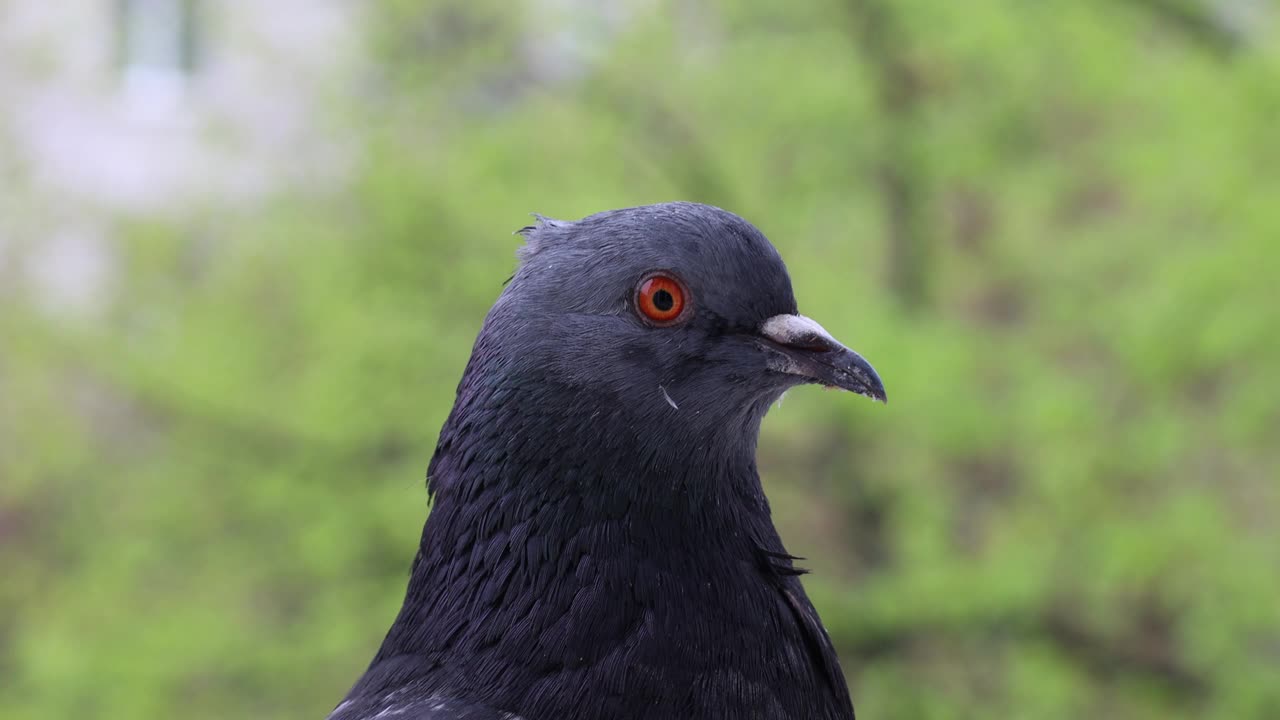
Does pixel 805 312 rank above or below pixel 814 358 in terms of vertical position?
above

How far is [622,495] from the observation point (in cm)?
251

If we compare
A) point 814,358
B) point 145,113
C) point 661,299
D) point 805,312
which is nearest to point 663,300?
point 661,299

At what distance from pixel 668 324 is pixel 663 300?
48 mm

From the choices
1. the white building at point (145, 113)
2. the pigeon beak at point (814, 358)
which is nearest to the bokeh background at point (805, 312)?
the white building at point (145, 113)

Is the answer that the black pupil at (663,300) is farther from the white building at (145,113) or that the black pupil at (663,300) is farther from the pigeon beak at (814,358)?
the white building at (145,113)

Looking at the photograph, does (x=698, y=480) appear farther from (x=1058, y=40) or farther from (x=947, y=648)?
(x=947, y=648)

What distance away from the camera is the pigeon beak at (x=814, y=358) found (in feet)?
8.23

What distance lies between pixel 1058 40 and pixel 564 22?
3.34 m

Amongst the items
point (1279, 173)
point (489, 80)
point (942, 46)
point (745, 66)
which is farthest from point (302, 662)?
point (1279, 173)

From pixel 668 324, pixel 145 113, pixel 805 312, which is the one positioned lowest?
pixel 668 324

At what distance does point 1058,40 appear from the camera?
8375 millimetres

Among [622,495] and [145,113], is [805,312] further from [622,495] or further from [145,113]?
[145,113]

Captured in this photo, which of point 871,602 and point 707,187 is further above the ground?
point 707,187

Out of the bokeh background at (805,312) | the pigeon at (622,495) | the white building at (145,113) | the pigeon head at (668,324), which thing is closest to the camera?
the pigeon at (622,495)
